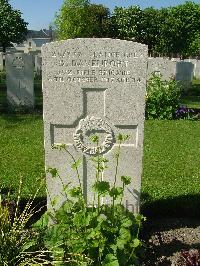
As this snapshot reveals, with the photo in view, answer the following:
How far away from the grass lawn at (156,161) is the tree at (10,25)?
67.4 ft

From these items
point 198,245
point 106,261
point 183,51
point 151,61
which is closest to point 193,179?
point 198,245

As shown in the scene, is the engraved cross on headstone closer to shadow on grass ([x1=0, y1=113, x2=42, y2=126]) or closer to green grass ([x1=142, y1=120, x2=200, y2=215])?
green grass ([x1=142, y1=120, x2=200, y2=215])

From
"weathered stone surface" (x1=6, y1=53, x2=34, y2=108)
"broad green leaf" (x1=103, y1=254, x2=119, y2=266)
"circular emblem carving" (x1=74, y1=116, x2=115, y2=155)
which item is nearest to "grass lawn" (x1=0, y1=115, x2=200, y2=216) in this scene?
"weathered stone surface" (x1=6, y1=53, x2=34, y2=108)

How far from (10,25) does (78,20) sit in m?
7.60

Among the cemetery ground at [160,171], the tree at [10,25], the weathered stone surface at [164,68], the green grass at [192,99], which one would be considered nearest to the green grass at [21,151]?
the cemetery ground at [160,171]

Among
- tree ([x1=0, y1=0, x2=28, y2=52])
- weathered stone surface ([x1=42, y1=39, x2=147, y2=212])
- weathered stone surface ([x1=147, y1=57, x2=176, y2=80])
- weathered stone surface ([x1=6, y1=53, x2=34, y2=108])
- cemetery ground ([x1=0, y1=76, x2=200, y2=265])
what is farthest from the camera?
tree ([x1=0, y1=0, x2=28, y2=52])

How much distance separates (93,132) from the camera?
11.9 ft

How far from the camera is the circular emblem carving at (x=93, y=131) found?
3586 millimetres

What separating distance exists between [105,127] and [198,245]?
1.42 meters

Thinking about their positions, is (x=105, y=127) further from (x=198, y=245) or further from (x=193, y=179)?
(x=193, y=179)

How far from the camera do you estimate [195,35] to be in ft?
134

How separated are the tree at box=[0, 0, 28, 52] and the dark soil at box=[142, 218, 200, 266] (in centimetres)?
2638

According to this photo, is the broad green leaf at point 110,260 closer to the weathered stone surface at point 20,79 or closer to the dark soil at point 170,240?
the dark soil at point 170,240

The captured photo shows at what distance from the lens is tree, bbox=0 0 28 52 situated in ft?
94.1
